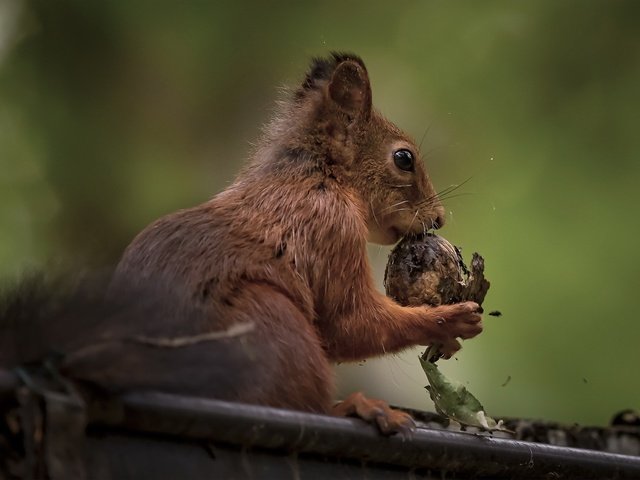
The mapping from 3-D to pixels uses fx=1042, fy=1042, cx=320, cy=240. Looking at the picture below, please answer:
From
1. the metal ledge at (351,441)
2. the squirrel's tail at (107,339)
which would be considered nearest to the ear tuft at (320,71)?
the metal ledge at (351,441)

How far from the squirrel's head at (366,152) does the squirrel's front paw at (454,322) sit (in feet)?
0.73

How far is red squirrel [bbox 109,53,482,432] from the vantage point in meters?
1.29

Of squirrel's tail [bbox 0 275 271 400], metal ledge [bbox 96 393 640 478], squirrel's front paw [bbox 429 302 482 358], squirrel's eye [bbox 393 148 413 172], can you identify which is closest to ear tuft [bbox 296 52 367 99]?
squirrel's eye [bbox 393 148 413 172]

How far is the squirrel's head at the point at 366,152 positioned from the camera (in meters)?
1.73

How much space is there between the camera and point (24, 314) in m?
0.89

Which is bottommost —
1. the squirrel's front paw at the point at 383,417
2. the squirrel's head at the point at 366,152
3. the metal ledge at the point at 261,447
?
the metal ledge at the point at 261,447

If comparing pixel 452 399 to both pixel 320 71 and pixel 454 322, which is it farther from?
pixel 320 71

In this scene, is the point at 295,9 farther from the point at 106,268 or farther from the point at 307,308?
the point at 106,268

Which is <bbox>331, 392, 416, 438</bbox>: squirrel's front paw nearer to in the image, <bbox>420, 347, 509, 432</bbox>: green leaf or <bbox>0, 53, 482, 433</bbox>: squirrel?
<bbox>0, 53, 482, 433</bbox>: squirrel

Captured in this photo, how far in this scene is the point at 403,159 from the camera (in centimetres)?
182

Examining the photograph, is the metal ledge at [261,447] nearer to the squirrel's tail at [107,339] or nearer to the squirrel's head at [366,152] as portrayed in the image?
the squirrel's tail at [107,339]

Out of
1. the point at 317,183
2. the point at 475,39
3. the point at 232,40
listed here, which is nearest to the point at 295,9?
the point at 232,40

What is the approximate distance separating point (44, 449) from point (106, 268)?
0.21 meters

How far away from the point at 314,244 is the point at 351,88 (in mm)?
425
